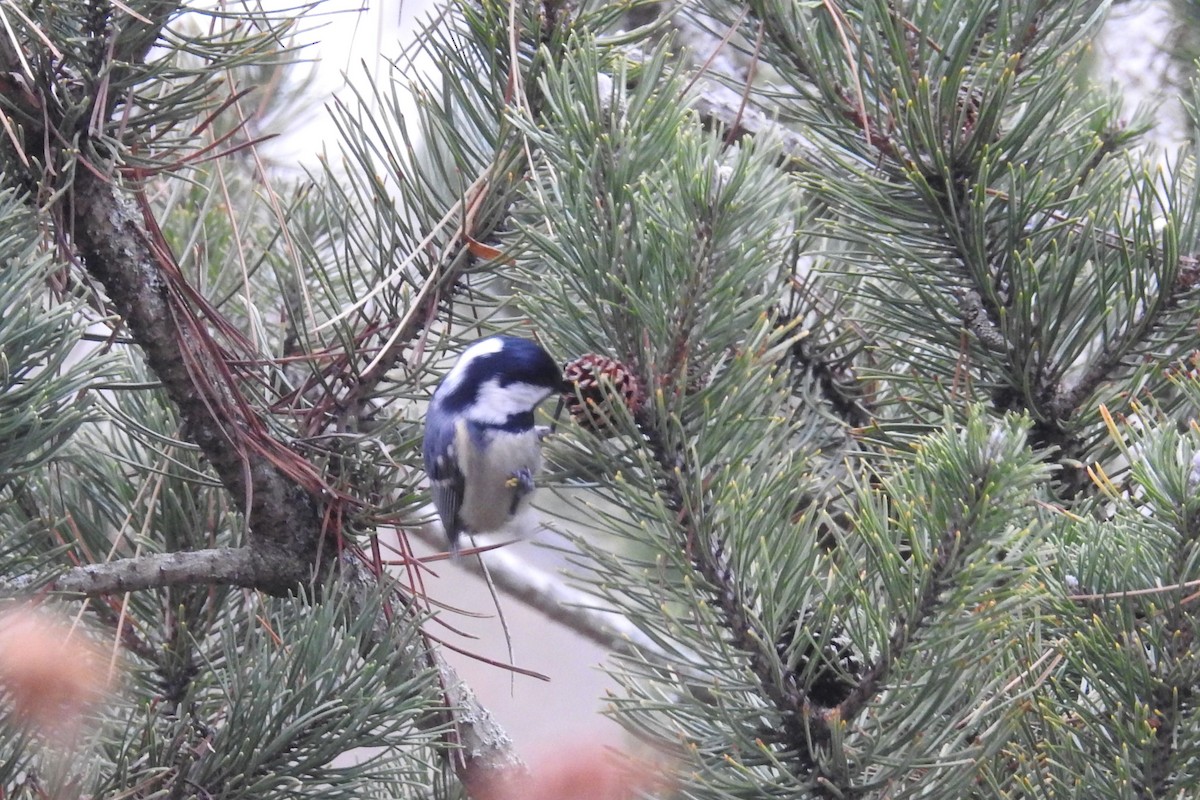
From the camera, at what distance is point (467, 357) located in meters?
0.65

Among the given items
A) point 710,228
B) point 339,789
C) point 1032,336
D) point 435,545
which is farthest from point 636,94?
point 435,545

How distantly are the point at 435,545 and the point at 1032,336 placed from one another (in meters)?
0.81

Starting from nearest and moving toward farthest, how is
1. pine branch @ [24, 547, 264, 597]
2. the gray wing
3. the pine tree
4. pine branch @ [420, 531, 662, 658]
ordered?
1. the pine tree
2. pine branch @ [24, 547, 264, 597]
3. the gray wing
4. pine branch @ [420, 531, 662, 658]

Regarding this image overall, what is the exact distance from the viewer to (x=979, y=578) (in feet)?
1.26

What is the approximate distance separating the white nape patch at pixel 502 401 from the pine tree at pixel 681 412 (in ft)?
0.14

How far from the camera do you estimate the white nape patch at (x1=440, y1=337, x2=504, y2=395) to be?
2.02 ft

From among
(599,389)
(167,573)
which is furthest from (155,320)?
(599,389)

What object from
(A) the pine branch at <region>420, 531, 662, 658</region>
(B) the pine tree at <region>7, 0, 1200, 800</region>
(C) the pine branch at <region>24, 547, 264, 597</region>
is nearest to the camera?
(B) the pine tree at <region>7, 0, 1200, 800</region>

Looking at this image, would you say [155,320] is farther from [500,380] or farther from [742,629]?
[742,629]

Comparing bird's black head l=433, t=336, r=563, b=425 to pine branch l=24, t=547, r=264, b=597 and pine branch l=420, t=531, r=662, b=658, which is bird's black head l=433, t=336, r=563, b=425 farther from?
pine branch l=420, t=531, r=662, b=658

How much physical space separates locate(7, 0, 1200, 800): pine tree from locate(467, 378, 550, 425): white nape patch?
0.14 ft

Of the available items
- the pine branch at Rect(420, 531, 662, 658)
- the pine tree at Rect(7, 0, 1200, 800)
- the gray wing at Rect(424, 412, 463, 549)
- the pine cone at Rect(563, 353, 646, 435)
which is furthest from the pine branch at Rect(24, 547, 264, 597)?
the pine branch at Rect(420, 531, 662, 658)

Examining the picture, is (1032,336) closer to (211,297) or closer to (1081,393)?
(1081,393)

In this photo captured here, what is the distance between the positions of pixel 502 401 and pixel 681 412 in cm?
23
